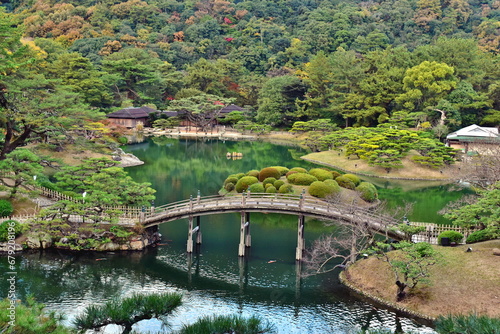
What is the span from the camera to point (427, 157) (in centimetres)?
4978

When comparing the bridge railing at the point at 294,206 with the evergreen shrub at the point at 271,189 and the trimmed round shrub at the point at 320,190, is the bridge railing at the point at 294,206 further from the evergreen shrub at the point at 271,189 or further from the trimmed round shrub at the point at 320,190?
the trimmed round shrub at the point at 320,190

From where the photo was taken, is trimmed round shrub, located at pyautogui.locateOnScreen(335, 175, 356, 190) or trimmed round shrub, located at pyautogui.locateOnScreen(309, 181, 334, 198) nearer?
trimmed round shrub, located at pyautogui.locateOnScreen(309, 181, 334, 198)

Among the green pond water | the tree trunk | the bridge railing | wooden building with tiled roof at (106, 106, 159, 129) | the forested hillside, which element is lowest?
the green pond water

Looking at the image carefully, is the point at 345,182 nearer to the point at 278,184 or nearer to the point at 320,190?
the point at 320,190

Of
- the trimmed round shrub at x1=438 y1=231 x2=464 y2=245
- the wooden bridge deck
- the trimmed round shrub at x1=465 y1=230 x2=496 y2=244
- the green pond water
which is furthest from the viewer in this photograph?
the wooden bridge deck

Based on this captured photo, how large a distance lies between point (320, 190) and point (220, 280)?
13.9 m

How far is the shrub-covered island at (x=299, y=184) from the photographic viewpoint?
36781mm

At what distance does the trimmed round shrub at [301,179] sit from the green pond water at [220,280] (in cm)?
392

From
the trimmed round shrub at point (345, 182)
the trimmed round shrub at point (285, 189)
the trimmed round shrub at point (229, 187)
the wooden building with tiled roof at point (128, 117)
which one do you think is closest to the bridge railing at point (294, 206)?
the trimmed round shrub at point (285, 189)

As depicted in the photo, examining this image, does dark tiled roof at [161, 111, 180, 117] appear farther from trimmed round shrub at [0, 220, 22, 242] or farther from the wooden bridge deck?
trimmed round shrub at [0, 220, 22, 242]

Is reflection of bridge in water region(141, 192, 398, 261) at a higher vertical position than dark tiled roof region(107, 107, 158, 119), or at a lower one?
lower

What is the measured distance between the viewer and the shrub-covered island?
121ft

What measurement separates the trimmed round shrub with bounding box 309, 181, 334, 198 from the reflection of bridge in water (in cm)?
734

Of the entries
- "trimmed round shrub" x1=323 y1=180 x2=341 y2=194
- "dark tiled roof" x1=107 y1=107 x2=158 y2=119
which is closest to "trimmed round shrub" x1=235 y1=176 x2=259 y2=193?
"trimmed round shrub" x1=323 y1=180 x2=341 y2=194
